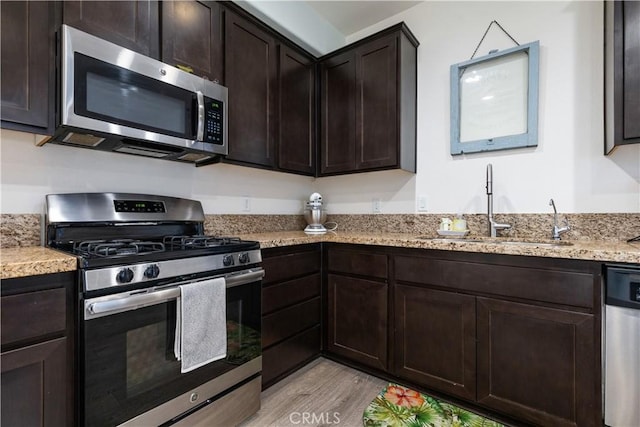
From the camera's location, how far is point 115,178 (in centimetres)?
173

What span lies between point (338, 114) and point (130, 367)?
7.06 ft

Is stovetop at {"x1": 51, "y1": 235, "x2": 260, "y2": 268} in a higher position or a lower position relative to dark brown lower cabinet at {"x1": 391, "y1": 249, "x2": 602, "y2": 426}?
higher

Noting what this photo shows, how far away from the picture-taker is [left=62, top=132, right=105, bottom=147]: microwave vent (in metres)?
1.41

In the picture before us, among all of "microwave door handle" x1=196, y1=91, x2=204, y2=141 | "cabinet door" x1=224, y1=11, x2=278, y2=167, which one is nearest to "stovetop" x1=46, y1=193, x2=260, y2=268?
"microwave door handle" x1=196, y1=91, x2=204, y2=141

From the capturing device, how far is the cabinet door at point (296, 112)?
234cm

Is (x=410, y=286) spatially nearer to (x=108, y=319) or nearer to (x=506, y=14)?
(x=108, y=319)

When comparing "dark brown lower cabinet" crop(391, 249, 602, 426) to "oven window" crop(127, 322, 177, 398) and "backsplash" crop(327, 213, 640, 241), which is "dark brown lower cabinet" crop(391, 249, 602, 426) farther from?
"oven window" crop(127, 322, 177, 398)

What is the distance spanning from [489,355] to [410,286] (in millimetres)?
512

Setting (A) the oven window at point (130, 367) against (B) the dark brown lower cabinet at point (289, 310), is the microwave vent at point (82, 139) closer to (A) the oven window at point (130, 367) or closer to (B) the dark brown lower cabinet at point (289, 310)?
(A) the oven window at point (130, 367)

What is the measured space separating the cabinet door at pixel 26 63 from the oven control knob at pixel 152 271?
76cm

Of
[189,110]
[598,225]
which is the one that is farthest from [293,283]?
[598,225]

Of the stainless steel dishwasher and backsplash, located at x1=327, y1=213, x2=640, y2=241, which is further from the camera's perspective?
backsplash, located at x1=327, y1=213, x2=640, y2=241

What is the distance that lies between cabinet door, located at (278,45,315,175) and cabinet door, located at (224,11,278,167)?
0.09 meters

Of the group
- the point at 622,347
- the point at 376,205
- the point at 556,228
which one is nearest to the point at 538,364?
the point at 622,347
